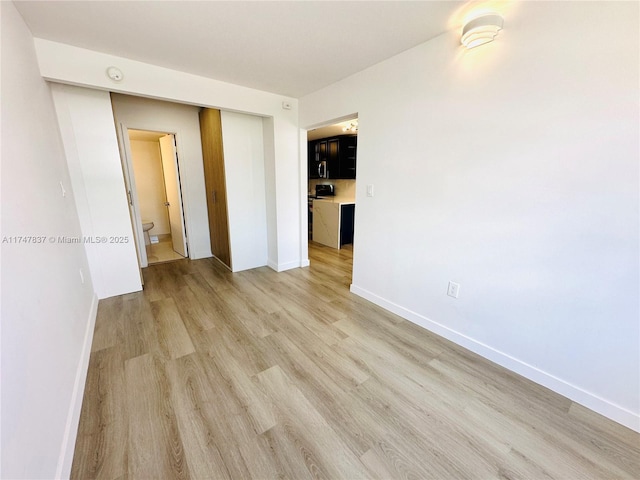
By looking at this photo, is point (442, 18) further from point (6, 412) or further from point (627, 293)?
point (6, 412)

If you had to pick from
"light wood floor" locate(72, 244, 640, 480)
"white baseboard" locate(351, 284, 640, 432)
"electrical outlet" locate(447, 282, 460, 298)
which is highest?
"electrical outlet" locate(447, 282, 460, 298)

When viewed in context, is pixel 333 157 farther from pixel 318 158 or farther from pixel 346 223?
pixel 346 223

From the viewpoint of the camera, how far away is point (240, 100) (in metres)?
2.95

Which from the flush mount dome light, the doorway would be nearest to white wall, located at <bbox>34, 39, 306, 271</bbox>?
the doorway

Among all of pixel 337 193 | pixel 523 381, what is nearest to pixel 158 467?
pixel 523 381

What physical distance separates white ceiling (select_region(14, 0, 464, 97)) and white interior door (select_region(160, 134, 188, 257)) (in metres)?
1.78

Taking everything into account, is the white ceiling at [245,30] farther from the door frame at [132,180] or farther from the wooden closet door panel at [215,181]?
the door frame at [132,180]

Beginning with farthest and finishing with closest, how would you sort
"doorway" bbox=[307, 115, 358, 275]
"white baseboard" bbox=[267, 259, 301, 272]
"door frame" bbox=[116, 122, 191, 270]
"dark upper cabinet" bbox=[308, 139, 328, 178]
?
"dark upper cabinet" bbox=[308, 139, 328, 178] → "doorway" bbox=[307, 115, 358, 275] → "white baseboard" bbox=[267, 259, 301, 272] → "door frame" bbox=[116, 122, 191, 270]

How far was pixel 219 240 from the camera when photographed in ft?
13.2

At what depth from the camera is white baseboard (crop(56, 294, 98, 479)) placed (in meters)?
1.15

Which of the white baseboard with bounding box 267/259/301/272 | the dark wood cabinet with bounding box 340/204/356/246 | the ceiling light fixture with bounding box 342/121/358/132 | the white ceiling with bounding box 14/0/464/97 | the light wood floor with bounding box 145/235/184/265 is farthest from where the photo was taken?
the dark wood cabinet with bounding box 340/204/356/246

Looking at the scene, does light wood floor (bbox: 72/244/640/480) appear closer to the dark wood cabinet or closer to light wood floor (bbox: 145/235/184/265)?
light wood floor (bbox: 145/235/184/265)

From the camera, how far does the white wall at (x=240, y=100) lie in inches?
82.7

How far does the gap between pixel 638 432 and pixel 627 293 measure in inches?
30.0
